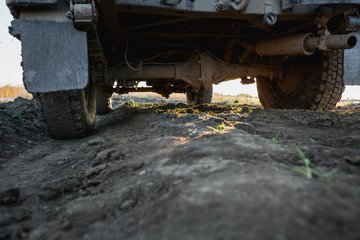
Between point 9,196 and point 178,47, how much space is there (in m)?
2.68

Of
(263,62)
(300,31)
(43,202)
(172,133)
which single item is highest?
(300,31)

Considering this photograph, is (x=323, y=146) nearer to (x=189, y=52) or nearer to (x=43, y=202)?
(x=43, y=202)

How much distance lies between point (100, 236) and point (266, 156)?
2.27 ft

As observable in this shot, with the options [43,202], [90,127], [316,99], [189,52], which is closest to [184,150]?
[43,202]

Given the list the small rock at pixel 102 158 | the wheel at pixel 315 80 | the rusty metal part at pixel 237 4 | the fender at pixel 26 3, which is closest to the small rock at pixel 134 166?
the small rock at pixel 102 158

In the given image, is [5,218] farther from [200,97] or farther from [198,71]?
[200,97]

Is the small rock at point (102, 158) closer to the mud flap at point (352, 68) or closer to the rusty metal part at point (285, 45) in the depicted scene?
the rusty metal part at point (285, 45)

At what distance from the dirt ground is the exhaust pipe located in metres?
0.82

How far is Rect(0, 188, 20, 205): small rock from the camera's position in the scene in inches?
43.6

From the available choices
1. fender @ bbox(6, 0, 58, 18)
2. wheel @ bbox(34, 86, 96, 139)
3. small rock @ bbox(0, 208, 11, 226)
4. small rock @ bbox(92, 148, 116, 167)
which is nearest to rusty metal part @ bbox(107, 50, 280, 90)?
wheel @ bbox(34, 86, 96, 139)

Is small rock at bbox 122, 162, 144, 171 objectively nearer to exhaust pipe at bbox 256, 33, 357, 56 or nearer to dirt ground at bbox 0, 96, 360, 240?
dirt ground at bbox 0, 96, 360, 240

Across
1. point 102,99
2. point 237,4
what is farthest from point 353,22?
point 102,99

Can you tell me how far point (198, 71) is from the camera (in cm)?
309

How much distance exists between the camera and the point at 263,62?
3430 millimetres
